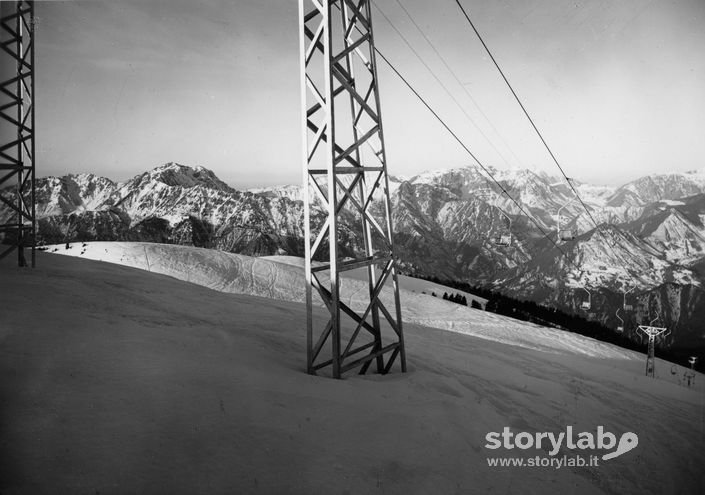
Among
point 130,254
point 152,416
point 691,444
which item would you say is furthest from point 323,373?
point 130,254

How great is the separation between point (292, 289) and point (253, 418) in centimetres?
2520

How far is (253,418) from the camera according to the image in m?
5.78

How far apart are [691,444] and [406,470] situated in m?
7.69

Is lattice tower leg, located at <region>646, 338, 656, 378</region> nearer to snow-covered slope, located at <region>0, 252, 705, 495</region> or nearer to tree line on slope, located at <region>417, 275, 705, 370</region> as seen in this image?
snow-covered slope, located at <region>0, 252, 705, 495</region>

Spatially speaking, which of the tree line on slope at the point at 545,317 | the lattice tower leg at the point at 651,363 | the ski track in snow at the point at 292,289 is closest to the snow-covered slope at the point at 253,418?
the lattice tower leg at the point at 651,363

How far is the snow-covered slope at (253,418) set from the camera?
4.61 m

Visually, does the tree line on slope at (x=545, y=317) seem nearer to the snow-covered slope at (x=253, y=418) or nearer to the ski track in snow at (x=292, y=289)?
the ski track in snow at (x=292, y=289)

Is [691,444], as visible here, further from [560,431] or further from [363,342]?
[363,342]

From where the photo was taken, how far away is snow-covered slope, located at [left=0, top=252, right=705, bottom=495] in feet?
15.1

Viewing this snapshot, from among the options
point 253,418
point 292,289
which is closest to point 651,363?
point 292,289

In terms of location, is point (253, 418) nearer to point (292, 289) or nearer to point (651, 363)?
point (292, 289)

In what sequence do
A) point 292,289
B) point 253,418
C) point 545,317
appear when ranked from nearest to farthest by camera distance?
point 253,418, point 292,289, point 545,317

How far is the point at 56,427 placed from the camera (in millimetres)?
4781

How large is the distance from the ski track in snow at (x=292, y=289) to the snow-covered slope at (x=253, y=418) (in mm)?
13231
